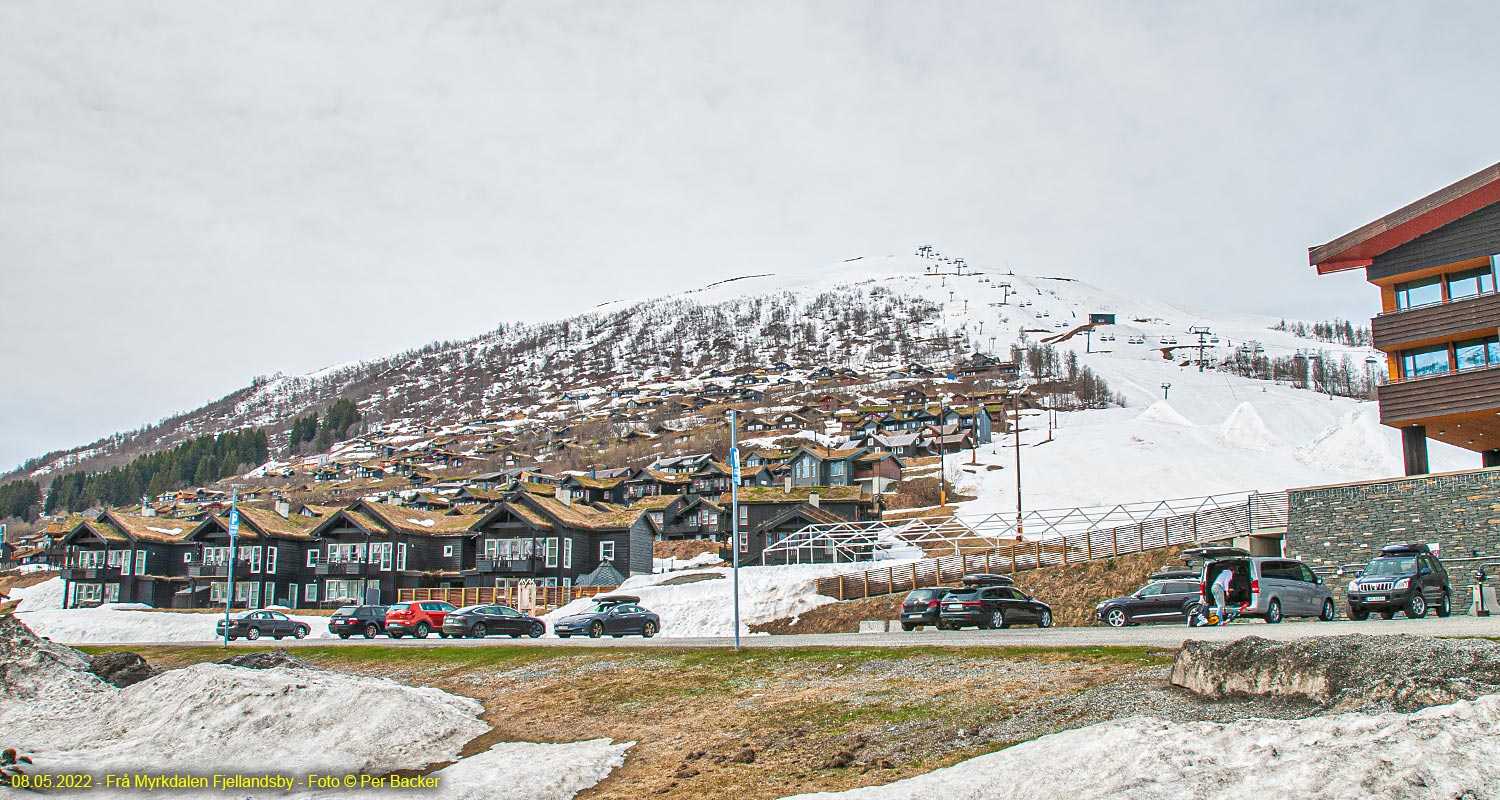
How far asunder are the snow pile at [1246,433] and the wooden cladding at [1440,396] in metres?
79.7

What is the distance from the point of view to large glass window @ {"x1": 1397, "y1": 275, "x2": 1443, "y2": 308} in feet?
116

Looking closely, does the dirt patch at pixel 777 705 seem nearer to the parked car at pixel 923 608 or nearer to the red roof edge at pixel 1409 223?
the parked car at pixel 923 608

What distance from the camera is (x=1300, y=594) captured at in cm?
2545

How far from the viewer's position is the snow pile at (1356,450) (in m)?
95.9

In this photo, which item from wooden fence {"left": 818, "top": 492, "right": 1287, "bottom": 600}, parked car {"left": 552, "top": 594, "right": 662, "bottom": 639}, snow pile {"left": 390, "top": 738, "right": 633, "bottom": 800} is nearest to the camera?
snow pile {"left": 390, "top": 738, "right": 633, "bottom": 800}

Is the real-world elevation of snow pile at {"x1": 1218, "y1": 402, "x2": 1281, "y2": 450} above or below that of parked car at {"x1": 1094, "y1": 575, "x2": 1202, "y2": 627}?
above

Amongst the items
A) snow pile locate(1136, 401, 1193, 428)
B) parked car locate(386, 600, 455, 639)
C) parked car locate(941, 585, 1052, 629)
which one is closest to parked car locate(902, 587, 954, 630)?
parked car locate(941, 585, 1052, 629)

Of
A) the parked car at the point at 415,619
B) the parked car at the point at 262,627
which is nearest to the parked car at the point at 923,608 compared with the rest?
the parked car at the point at 415,619

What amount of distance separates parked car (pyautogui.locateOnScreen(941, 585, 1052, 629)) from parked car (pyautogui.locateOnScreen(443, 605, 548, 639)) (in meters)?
16.9

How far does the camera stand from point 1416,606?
82.2ft

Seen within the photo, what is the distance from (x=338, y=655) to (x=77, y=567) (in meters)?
59.2

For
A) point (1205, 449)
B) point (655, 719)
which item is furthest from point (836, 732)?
point (1205, 449)

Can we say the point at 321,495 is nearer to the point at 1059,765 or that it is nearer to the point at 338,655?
the point at 338,655

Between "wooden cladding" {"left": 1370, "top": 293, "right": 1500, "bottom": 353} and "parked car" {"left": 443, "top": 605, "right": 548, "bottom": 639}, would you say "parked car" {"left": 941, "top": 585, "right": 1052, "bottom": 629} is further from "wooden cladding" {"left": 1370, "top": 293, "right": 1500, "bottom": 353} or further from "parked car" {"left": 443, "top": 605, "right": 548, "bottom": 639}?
"parked car" {"left": 443, "top": 605, "right": 548, "bottom": 639}
